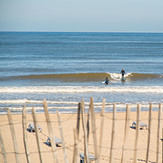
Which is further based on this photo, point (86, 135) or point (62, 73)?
point (62, 73)

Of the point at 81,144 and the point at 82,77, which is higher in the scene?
the point at 82,77

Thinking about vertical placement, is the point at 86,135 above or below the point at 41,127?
above

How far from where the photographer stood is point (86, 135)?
6344 millimetres

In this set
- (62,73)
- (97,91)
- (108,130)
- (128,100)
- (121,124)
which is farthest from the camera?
(62,73)

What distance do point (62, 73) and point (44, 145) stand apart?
21910 mm

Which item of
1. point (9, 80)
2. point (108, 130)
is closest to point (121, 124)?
point (108, 130)

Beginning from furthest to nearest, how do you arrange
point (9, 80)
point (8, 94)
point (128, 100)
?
point (9, 80), point (8, 94), point (128, 100)

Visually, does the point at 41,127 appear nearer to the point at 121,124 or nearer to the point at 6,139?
the point at 6,139

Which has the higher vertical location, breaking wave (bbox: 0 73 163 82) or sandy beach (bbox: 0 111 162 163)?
breaking wave (bbox: 0 73 163 82)

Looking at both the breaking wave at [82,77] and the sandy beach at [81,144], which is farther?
the breaking wave at [82,77]

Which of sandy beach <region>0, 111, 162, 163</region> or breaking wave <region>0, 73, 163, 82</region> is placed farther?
breaking wave <region>0, 73, 163, 82</region>

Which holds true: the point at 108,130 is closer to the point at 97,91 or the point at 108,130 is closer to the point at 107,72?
the point at 97,91

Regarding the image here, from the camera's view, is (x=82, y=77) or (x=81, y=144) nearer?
(x=81, y=144)

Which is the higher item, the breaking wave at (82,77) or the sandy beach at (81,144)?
the breaking wave at (82,77)
